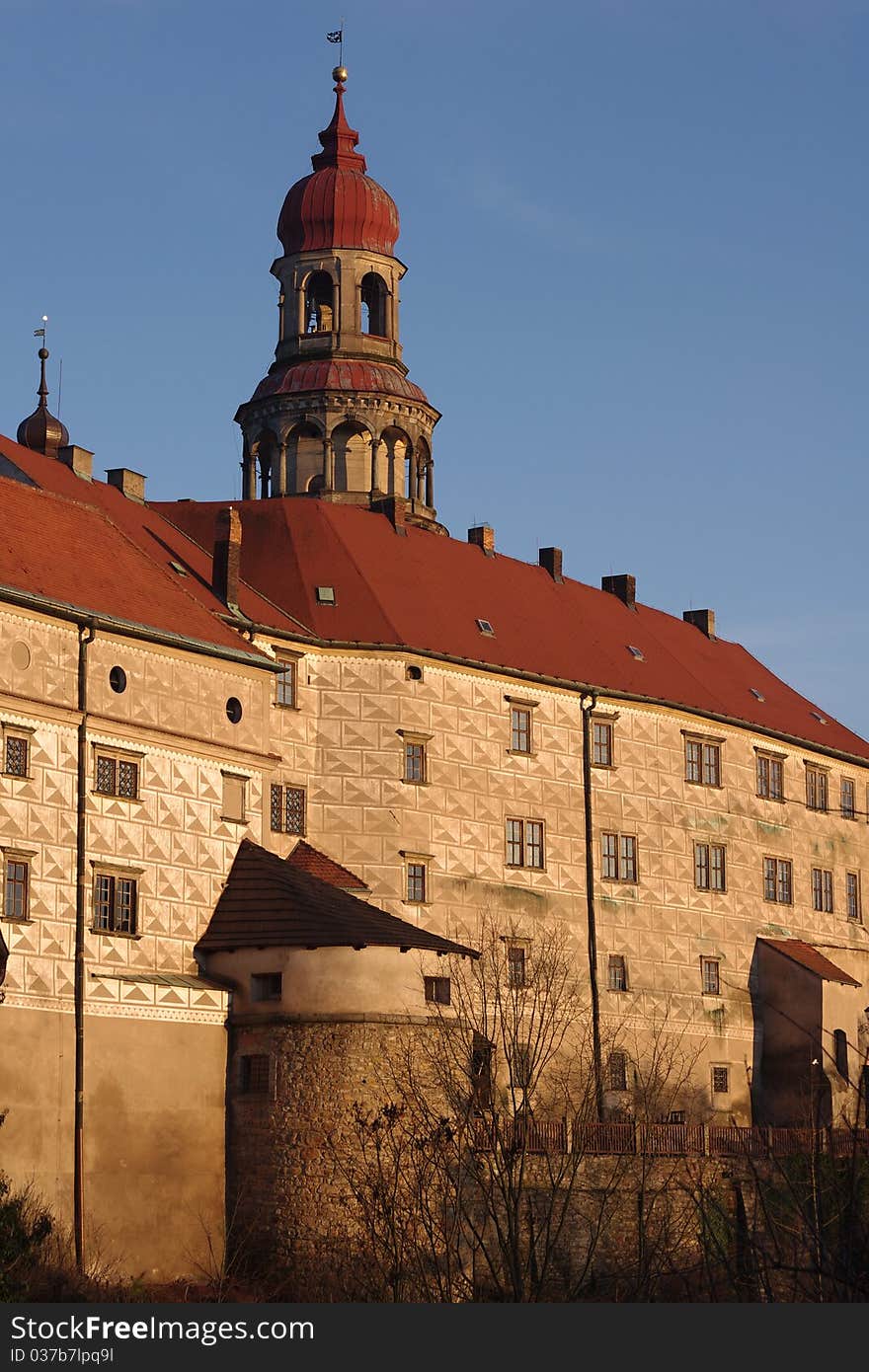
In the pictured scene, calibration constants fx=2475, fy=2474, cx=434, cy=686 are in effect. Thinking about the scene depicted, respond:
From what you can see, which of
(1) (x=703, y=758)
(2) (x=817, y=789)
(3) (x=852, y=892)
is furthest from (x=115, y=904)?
(3) (x=852, y=892)

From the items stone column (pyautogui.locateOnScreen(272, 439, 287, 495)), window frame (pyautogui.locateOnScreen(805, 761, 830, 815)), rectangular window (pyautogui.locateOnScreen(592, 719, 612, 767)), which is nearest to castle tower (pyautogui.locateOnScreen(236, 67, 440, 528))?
stone column (pyautogui.locateOnScreen(272, 439, 287, 495))

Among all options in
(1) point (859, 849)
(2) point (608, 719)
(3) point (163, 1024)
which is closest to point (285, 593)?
(2) point (608, 719)

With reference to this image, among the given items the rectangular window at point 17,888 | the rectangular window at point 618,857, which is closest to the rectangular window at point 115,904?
the rectangular window at point 17,888

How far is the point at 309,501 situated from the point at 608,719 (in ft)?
36.8

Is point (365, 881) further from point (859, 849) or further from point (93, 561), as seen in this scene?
point (859, 849)

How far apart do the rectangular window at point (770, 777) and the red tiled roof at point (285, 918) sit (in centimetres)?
2483

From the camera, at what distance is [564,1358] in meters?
23.8

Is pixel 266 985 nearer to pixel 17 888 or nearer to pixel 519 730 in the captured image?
pixel 17 888

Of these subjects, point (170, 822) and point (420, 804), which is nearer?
point (170, 822)

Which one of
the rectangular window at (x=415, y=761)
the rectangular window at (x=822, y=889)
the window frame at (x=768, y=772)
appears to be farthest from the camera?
the rectangular window at (x=822, y=889)

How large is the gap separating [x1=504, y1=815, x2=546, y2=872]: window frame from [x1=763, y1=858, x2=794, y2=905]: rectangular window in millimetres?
11228

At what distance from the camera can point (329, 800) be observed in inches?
2653

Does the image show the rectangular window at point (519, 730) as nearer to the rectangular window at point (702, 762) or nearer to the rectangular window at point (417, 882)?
the rectangular window at point (417, 882)

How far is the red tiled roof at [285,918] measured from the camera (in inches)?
2173
